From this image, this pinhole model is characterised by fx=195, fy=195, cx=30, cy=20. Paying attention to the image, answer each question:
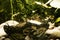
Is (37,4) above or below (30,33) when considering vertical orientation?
above

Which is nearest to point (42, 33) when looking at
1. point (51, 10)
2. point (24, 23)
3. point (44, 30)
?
point (44, 30)

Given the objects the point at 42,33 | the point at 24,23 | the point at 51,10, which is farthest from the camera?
the point at 51,10

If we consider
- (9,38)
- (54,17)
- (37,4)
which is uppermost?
(37,4)

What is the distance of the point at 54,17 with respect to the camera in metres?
1.56

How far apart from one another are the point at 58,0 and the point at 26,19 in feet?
1.00

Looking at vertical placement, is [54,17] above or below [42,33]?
above

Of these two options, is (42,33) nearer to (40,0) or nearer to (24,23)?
(24,23)

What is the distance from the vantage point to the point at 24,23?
4.85 ft

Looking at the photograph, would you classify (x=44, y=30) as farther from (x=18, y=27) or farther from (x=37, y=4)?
(x=37, y=4)

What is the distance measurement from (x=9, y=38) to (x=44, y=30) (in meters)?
0.25

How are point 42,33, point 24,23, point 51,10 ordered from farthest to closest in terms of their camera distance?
point 51,10
point 24,23
point 42,33

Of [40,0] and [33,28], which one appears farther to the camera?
[40,0]

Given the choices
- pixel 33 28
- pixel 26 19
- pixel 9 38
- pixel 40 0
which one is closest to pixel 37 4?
pixel 40 0

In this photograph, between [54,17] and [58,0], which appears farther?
[54,17]
